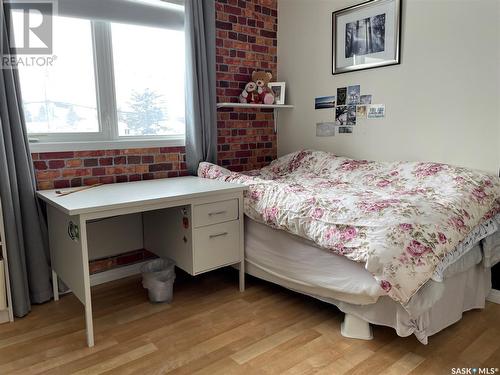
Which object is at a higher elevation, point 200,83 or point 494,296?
point 200,83

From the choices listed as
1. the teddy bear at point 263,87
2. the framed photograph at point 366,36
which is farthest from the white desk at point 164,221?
the framed photograph at point 366,36

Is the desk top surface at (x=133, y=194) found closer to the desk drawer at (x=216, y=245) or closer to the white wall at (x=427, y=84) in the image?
the desk drawer at (x=216, y=245)

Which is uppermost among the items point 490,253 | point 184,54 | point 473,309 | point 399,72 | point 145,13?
point 145,13

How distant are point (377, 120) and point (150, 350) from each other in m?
2.09

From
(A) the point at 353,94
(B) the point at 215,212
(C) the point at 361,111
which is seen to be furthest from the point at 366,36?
(B) the point at 215,212

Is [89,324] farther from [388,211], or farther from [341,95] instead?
[341,95]

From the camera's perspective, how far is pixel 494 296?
87.4 inches

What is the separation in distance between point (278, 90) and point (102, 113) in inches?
58.8

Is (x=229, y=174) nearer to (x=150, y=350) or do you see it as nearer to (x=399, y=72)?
(x=150, y=350)

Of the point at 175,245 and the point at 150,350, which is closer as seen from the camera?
the point at 150,350

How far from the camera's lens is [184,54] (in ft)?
8.95

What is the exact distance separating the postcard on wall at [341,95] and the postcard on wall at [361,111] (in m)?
0.13

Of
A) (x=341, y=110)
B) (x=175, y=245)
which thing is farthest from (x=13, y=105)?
(x=341, y=110)

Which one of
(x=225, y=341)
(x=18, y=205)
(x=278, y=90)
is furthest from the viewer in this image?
(x=278, y=90)
